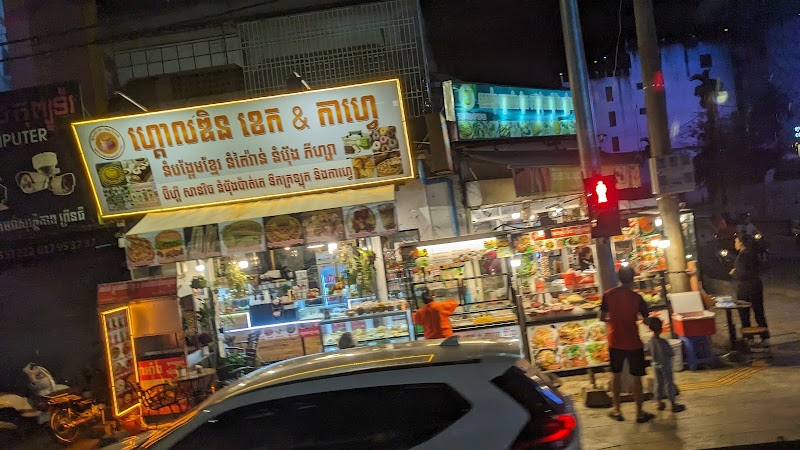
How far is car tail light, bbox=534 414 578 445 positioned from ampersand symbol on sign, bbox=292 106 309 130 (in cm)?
773

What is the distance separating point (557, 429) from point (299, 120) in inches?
310

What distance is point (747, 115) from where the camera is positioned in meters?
42.7

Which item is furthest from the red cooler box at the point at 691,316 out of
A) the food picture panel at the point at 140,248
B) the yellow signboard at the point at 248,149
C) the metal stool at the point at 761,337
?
the food picture panel at the point at 140,248

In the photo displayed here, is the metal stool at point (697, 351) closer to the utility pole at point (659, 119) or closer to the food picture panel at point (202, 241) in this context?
the utility pole at point (659, 119)

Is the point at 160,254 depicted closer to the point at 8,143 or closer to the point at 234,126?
the point at 234,126

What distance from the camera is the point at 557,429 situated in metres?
4.05

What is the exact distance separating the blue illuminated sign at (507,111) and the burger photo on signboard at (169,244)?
18.0ft

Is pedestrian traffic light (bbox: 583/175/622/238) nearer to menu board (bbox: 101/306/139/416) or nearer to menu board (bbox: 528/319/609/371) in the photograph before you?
menu board (bbox: 528/319/609/371)

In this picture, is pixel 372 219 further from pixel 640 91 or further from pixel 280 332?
pixel 640 91

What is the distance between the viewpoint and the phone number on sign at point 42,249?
11.9 metres

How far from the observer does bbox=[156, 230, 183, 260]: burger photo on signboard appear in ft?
35.9

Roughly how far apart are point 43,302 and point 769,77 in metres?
44.5

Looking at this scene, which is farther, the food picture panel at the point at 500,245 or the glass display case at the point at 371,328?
the food picture panel at the point at 500,245

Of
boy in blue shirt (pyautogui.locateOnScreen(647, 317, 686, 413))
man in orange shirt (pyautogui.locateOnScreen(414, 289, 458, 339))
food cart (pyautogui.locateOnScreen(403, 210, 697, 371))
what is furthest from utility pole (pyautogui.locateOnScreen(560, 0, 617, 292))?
man in orange shirt (pyautogui.locateOnScreen(414, 289, 458, 339))
